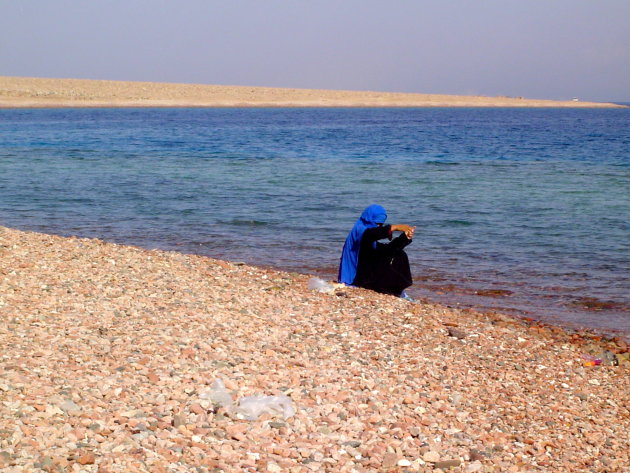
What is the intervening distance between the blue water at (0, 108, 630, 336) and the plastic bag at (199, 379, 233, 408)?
16.9ft

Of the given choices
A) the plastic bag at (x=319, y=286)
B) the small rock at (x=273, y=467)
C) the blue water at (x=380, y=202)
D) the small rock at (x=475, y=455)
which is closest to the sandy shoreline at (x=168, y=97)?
the blue water at (x=380, y=202)

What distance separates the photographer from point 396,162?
1203 inches

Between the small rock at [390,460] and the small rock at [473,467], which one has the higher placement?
the small rock at [390,460]

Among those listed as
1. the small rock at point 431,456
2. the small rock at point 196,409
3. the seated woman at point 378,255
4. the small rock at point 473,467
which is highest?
the seated woman at point 378,255

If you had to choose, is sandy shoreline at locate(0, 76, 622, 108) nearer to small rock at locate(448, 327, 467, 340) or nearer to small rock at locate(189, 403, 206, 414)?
small rock at locate(448, 327, 467, 340)

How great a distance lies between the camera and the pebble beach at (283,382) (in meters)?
4.53

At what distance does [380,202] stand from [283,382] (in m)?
13.9

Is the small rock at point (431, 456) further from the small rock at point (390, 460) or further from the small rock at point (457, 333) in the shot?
the small rock at point (457, 333)

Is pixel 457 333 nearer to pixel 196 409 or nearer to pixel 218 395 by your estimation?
pixel 218 395

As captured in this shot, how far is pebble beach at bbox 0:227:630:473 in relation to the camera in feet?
14.9

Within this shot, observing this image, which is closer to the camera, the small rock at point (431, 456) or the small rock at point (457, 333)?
the small rock at point (431, 456)

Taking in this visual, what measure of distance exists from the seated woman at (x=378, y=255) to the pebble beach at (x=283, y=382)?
0.56m

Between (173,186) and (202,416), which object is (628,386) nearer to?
(202,416)

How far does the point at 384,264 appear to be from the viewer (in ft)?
30.1
